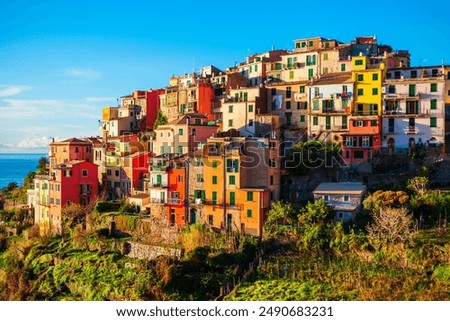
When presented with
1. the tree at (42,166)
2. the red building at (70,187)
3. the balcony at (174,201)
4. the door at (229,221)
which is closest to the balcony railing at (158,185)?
the balcony at (174,201)

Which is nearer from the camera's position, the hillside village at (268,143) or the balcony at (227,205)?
the balcony at (227,205)

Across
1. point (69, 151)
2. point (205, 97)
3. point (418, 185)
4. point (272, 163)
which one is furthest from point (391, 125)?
point (69, 151)

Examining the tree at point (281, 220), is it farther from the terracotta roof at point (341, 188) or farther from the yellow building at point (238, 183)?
the terracotta roof at point (341, 188)

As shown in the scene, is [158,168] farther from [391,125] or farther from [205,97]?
[205,97]

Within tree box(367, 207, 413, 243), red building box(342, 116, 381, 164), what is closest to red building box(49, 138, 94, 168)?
red building box(342, 116, 381, 164)

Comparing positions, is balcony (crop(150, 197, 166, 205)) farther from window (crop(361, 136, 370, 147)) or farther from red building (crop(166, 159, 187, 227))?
window (crop(361, 136, 370, 147))
